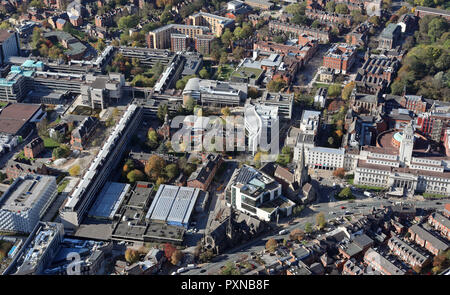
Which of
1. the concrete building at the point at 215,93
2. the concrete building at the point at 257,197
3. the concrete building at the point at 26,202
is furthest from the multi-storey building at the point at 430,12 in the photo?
the concrete building at the point at 26,202

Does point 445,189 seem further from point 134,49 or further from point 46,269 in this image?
point 134,49

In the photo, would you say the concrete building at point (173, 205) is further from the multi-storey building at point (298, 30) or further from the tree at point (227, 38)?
the multi-storey building at point (298, 30)

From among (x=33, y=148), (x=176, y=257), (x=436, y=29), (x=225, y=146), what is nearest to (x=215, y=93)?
(x=225, y=146)

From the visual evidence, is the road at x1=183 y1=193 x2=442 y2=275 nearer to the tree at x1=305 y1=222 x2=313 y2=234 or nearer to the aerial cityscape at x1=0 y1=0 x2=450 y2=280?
the aerial cityscape at x1=0 y1=0 x2=450 y2=280

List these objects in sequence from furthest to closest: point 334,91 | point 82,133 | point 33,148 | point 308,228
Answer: point 334,91
point 82,133
point 33,148
point 308,228

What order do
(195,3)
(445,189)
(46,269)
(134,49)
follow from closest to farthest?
(46,269) → (445,189) → (134,49) → (195,3)

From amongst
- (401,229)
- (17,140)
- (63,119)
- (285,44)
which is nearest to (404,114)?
(401,229)

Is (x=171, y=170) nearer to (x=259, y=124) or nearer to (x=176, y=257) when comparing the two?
(x=259, y=124)
